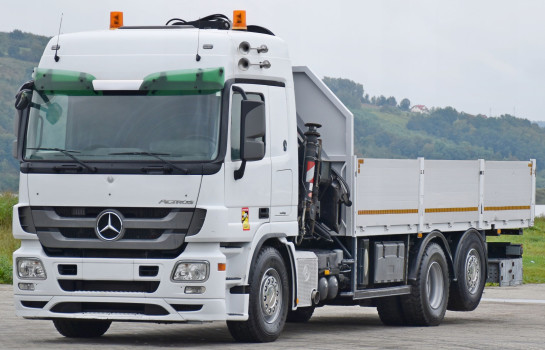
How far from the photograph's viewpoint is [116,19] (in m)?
14.2

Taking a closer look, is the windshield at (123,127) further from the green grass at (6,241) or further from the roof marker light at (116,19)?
the green grass at (6,241)

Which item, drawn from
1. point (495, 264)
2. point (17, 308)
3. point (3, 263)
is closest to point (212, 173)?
point (17, 308)

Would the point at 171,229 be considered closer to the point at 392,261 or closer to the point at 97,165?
the point at 97,165

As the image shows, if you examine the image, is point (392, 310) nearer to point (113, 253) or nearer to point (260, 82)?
point (260, 82)

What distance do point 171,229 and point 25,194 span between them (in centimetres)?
161

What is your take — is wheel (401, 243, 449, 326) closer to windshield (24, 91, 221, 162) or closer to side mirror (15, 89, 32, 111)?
windshield (24, 91, 221, 162)

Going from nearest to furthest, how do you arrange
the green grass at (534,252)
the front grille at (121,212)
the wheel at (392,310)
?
the front grille at (121,212), the wheel at (392,310), the green grass at (534,252)

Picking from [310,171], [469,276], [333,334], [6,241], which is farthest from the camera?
[6,241]

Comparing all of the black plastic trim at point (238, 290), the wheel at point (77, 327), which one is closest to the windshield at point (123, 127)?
the black plastic trim at point (238, 290)

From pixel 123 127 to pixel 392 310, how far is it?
18.9ft

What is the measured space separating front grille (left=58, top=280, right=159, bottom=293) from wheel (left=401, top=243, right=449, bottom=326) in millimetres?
5086

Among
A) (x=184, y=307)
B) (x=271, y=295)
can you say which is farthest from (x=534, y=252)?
(x=184, y=307)

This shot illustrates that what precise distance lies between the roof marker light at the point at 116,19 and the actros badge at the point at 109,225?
2561mm

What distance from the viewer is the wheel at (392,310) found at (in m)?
17.0
